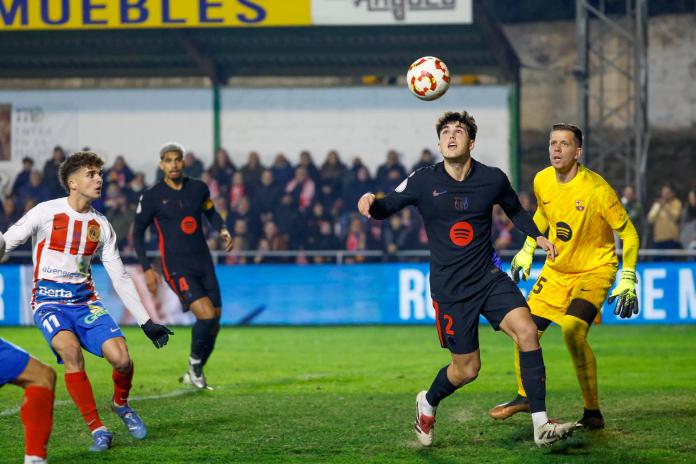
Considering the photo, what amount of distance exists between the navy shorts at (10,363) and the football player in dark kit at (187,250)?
524 centimetres

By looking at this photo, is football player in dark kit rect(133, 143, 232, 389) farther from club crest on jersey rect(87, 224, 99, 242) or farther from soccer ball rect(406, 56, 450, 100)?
club crest on jersey rect(87, 224, 99, 242)

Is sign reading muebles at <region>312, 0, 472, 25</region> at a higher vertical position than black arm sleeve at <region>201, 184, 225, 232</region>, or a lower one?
higher

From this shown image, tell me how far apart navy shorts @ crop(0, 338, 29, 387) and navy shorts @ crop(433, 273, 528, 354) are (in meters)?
2.88

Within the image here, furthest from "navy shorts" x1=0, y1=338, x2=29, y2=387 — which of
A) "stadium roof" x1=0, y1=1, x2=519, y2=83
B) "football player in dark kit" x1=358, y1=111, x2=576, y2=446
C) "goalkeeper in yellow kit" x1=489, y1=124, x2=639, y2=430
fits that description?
"stadium roof" x1=0, y1=1, x2=519, y2=83

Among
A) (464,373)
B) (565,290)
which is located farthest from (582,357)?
(464,373)

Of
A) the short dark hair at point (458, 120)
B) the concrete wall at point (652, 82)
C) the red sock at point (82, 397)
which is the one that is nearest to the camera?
the short dark hair at point (458, 120)

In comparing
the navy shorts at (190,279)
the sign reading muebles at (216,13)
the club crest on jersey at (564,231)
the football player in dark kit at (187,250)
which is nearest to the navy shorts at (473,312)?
the club crest on jersey at (564,231)

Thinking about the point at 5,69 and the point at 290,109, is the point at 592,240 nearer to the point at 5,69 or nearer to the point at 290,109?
the point at 290,109

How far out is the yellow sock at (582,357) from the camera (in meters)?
8.73

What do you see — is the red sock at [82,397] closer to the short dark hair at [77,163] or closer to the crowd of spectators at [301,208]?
the short dark hair at [77,163]

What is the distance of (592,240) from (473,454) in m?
2.12

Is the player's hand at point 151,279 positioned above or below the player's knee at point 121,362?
above

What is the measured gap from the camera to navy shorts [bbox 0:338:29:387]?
6332 mm

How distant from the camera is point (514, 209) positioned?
8258 millimetres
